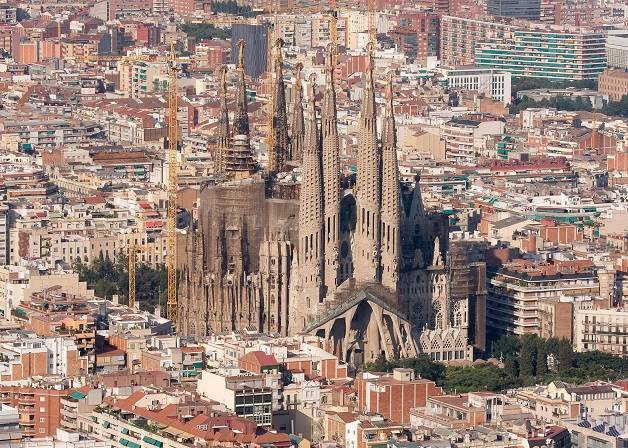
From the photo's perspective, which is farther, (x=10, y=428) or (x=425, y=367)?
(x=425, y=367)

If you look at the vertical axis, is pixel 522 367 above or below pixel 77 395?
below

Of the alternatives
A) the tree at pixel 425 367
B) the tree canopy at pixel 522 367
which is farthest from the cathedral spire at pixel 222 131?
the tree at pixel 425 367

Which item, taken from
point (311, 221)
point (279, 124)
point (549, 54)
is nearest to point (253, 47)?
point (549, 54)

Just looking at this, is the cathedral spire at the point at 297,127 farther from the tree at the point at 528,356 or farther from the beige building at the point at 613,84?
the beige building at the point at 613,84

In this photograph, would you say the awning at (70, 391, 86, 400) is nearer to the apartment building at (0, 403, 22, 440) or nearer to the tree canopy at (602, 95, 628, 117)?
the apartment building at (0, 403, 22, 440)

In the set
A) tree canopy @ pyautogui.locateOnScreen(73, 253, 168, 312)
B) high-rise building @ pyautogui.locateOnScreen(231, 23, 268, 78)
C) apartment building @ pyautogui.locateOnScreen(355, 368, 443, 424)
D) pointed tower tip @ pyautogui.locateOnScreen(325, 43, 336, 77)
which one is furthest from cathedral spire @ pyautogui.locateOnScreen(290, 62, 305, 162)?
high-rise building @ pyautogui.locateOnScreen(231, 23, 268, 78)

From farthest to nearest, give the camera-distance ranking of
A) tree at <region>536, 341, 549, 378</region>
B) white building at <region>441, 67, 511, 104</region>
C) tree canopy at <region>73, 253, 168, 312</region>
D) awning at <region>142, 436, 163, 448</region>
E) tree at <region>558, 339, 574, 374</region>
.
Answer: white building at <region>441, 67, 511, 104</region> → tree canopy at <region>73, 253, 168, 312</region> → tree at <region>558, 339, 574, 374</region> → tree at <region>536, 341, 549, 378</region> → awning at <region>142, 436, 163, 448</region>

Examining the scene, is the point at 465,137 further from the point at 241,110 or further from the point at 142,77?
the point at 241,110
